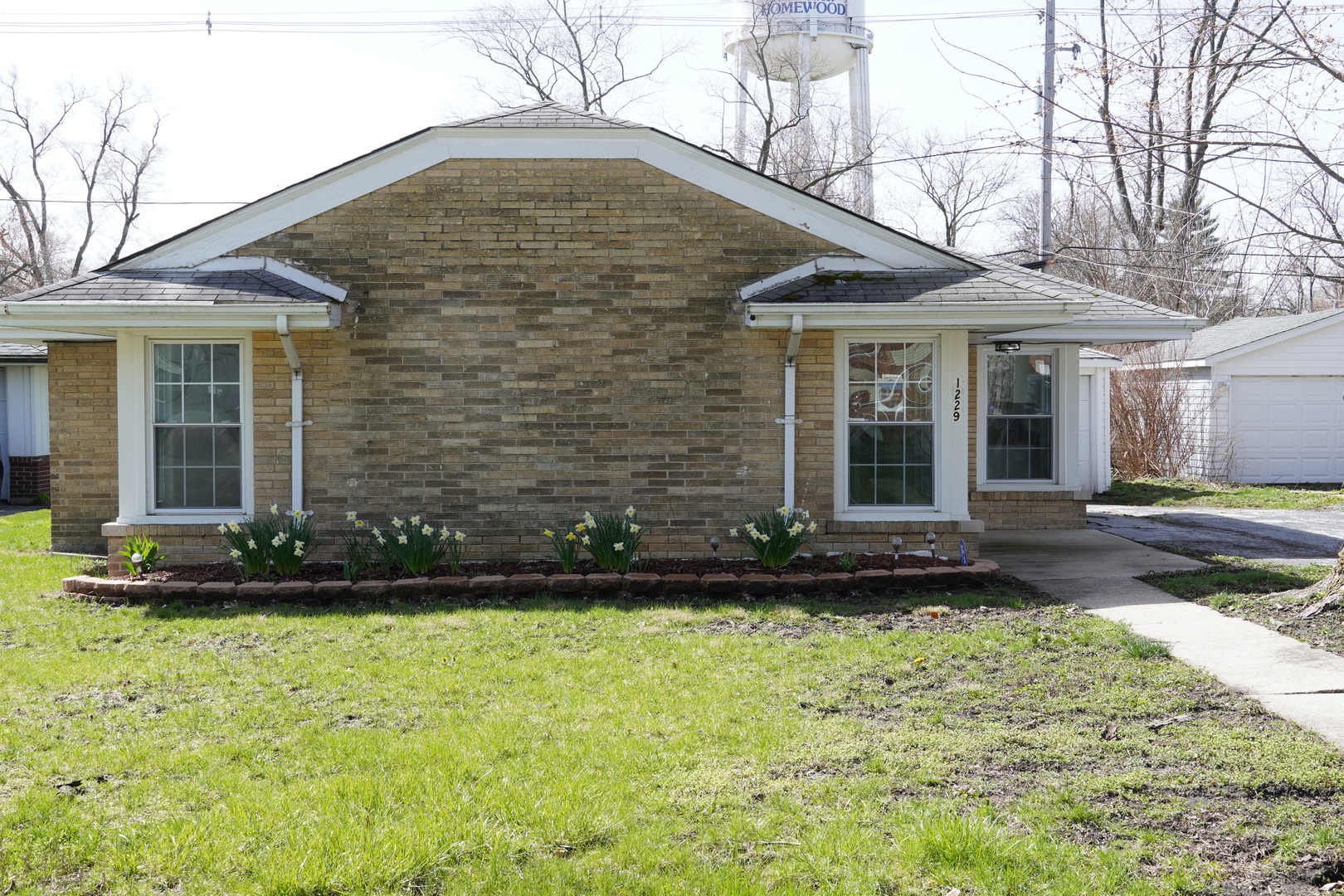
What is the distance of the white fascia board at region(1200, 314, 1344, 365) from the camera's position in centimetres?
2161

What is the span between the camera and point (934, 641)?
762cm

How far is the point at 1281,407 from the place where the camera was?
21938mm

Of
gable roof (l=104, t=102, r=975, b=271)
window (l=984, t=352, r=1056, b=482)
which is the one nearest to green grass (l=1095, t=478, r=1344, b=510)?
window (l=984, t=352, r=1056, b=482)

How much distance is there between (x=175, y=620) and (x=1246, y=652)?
7.82 meters

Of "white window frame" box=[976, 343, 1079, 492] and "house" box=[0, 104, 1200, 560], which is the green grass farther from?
"house" box=[0, 104, 1200, 560]

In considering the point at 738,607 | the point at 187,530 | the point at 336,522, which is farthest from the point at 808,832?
the point at 187,530

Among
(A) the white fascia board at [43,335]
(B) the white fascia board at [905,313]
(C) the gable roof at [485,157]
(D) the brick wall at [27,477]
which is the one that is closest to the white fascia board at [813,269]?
(C) the gable roof at [485,157]

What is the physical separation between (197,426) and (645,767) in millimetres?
7228

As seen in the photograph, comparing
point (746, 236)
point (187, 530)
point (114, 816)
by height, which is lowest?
point (114, 816)

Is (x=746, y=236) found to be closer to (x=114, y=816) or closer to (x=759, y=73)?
(x=114, y=816)

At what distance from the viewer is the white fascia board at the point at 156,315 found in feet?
30.9

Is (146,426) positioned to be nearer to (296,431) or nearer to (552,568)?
(296,431)

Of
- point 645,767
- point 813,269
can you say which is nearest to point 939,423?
point 813,269

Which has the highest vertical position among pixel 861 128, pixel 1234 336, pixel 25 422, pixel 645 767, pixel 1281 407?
pixel 861 128
